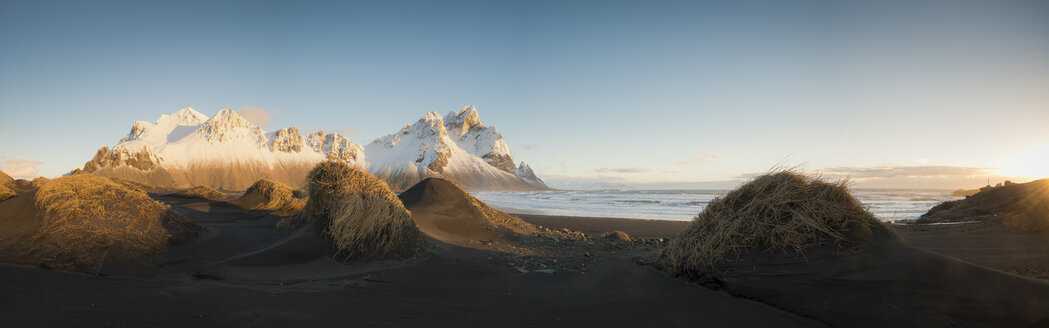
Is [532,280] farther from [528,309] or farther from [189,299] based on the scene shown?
[189,299]

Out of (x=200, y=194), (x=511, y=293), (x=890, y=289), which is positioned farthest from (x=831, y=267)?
(x=200, y=194)

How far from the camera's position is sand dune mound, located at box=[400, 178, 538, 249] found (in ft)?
33.4

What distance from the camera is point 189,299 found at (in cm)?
A: 382

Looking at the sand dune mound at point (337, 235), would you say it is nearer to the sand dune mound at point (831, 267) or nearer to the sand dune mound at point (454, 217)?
the sand dune mound at point (454, 217)

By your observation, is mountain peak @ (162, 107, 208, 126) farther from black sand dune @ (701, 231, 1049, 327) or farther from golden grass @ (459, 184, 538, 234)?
black sand dune @ (701, 231, 1049, 327)

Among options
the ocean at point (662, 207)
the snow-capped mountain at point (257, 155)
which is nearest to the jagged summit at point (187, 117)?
the snow-capped mountain at point (257, 155)

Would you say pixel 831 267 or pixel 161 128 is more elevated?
pixel 161 128

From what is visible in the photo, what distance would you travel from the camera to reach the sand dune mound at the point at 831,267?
366 centimetres

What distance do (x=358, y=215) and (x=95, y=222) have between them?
11.0 feet

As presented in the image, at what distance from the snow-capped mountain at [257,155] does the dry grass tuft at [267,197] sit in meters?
29.1

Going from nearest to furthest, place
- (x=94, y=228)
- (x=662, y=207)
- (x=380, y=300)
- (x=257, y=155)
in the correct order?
(x=380, y=300) → (x=94, y=228) → (x=662, y=207) → (x=257, y=155)

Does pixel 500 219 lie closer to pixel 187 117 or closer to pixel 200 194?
pixel 200 194

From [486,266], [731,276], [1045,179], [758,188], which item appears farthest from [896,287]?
[1045,179]

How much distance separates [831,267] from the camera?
442 cm
